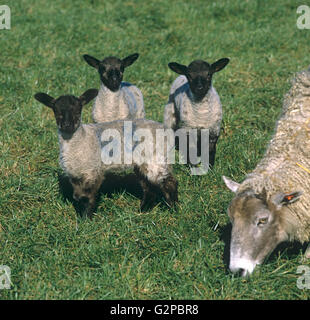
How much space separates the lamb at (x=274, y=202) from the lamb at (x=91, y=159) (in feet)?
3.28

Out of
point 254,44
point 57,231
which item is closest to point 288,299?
point 57,231

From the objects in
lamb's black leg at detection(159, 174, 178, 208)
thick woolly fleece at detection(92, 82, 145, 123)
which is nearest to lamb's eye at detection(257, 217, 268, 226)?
lamb's black leg at detection(159, 174, 178, 208)

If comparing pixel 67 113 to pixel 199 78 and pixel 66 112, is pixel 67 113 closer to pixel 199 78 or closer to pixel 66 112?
pixel 66 112

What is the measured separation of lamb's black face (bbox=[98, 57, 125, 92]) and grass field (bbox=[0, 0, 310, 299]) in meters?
1.03

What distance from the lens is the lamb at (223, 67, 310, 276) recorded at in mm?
3467

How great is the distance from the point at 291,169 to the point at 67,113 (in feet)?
7.29

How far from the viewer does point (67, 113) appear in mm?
4285

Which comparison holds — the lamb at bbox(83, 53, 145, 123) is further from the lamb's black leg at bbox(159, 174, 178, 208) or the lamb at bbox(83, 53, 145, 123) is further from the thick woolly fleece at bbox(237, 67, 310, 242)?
the thick woolly fleece at bbox(237, 67, 310, 242)

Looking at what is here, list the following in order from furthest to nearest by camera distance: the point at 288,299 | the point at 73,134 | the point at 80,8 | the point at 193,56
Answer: the point at 80,8
the point at 193,56
the point at 73,134
the point at 288,299

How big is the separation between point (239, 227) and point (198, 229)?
80 cm

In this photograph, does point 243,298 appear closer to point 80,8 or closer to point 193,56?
point 193,56

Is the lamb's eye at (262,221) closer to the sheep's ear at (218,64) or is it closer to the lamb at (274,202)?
the lamb at (274,202)

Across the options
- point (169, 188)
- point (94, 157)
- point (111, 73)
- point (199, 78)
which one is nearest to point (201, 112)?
point (199, 78)

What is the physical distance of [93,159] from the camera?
15.1ft
